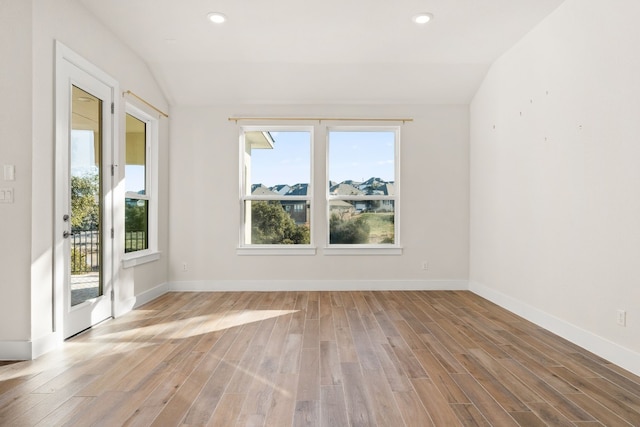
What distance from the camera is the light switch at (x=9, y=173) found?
261cm

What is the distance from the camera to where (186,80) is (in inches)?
184

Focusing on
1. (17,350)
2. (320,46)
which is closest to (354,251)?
(320,46)

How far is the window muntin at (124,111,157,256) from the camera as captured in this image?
4148mm

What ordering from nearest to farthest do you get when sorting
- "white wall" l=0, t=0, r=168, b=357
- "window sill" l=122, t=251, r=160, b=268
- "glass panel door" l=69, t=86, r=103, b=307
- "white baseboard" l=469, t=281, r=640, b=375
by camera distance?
1. "white baseboard" l=469, t=281, r=640, b=375
2. "white wall" l=0, t=0, r=168, b=357
3. "glass panel door" l=69, t=86, r=103, b=307
4. "window sill" l=122, t=251, r=160, b=268

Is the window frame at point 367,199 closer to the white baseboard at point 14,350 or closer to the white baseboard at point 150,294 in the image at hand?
the white baseboard at point 150,294

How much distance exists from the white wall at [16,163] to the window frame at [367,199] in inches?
131

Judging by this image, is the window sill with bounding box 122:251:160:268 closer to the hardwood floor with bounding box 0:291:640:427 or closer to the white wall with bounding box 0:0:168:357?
the hardwood floor with bounding box 0:291:640:427

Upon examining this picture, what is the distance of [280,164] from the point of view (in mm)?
5230

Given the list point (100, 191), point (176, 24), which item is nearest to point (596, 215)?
point (176, 24)

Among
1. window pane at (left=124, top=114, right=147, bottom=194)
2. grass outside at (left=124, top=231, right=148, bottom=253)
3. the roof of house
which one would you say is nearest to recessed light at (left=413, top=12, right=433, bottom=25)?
the roof of house

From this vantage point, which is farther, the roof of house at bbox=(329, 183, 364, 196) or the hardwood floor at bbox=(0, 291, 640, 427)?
the roof of house at bbox=(329, 183, 364, 196)

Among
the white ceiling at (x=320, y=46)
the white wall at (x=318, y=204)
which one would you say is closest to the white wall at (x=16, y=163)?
the white ceiling at (x=320, y=46)

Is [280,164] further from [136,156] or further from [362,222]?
[136,156]

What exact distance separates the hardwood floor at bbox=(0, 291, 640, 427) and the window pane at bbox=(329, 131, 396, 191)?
6.90 ft
